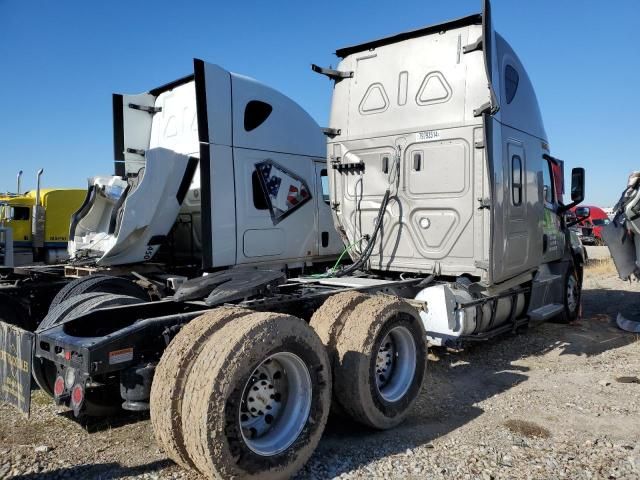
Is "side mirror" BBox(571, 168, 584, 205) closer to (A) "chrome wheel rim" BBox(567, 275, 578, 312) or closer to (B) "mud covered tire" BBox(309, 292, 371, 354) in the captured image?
(A) "chrome wheel rim" BBox(567, 275, 578, 312)

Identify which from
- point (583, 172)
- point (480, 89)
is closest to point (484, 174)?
point (480, 89)

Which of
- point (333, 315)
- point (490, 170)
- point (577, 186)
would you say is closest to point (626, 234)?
point (577, 186)

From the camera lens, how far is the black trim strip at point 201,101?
6246 millimetres

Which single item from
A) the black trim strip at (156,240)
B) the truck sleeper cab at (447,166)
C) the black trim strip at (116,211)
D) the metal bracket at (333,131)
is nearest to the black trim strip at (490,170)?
the truck sleeper cab at (447,166)

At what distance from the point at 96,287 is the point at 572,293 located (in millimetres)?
7119

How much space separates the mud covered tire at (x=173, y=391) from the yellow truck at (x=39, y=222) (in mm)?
15996

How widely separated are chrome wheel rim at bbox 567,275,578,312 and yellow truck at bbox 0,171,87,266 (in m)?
15.2

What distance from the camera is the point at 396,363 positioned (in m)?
4.57

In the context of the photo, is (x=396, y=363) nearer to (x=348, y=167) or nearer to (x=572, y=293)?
(x=348, y=167)

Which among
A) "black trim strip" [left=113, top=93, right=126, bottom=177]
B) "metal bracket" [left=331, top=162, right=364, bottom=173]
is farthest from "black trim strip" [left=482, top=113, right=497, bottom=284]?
"black trim strip" [left=113, top=93, right=126, bottom=177]

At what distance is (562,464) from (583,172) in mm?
5603

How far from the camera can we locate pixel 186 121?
719cm

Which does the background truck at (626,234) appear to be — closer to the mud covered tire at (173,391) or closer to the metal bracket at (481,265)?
the metal bracket at (481,265)

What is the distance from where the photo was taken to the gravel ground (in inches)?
138
